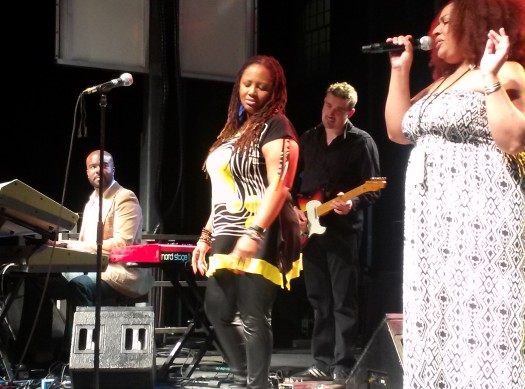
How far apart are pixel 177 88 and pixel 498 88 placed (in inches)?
203

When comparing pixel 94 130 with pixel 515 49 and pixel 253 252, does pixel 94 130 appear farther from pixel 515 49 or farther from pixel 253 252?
pixel 515 49

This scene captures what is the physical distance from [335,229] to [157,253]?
113cm

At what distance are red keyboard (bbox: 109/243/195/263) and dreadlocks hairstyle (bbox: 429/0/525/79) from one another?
2.87 m

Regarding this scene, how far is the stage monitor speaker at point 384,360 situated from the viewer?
366 cm

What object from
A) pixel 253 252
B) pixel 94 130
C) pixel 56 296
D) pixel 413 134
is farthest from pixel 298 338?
pixel 413 134

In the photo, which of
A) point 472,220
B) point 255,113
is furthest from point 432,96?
point 255,113

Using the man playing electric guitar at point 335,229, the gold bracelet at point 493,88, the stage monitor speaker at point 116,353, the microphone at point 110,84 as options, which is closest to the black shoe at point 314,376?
the man playing electric guitar at point 335,229

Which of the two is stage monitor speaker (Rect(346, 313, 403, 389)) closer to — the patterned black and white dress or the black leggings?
the black leggings

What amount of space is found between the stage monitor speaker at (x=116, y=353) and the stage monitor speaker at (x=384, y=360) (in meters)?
1.21

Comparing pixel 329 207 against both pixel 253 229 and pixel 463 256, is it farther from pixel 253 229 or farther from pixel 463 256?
pixel 463 256

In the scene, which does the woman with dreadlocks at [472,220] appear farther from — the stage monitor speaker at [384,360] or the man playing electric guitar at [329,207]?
the man playing electric guitar at [329,207]

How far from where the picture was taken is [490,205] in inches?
92.0

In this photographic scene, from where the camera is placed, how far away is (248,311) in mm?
3246

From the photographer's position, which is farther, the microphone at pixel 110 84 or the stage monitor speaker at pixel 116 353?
the stage monitor speaker at pixel 116 353
